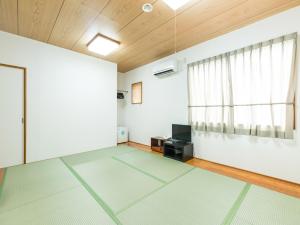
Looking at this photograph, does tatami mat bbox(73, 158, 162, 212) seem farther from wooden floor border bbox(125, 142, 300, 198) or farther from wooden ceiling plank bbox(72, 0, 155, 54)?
wooden ceiling plank bbox(72, 0, 155, 54)

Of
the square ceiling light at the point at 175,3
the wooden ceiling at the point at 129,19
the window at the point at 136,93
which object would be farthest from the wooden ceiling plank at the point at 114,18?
the window at the point at 136,93

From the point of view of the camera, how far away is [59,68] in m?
3.58

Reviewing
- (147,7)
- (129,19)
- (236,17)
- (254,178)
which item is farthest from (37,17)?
(254,178)

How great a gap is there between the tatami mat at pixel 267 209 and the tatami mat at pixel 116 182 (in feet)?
3.63

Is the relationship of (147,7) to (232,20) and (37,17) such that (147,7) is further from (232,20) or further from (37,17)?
(37,17)

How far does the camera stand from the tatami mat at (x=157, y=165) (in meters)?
2.55

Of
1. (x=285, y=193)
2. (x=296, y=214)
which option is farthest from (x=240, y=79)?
(x=296, y=214)

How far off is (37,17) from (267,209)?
4.36 meters

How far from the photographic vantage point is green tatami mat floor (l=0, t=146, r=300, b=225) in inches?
59.2

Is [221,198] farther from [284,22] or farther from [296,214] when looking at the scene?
[284,22]

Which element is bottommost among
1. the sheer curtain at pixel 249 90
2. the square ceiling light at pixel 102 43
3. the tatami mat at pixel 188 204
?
the tatami mat at pixel 188 204

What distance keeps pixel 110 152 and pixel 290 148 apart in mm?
3794

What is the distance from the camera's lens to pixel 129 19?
2457 mm

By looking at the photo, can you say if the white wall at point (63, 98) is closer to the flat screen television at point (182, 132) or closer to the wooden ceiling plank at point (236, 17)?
the flat screen television at point (182, 132)
